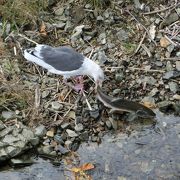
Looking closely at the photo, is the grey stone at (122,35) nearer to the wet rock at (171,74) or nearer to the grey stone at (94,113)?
the wet rock at (171,74)

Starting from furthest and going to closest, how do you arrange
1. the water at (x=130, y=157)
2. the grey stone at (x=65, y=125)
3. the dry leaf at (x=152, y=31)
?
the dry leaf at (x=152, y=31), the grey stone at (x=65, y=125), the water at (x=130, y=157)

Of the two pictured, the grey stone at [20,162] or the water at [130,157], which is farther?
the grey stone at [20,162]

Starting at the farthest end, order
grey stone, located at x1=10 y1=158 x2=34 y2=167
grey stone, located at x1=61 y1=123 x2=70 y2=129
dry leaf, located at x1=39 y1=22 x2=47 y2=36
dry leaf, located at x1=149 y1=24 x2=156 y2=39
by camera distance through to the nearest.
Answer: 1. dry leaf, located at x1=39 y1=22 x2=47 y2=36
2. dry leaf, located at x1=149 y1=24 x2=156 y2=39
3. grey stone, located at x1=61 y1=123 x2=70 y2=129
4. grey stone, located at x1=10 y1=158 x2=34 y2=167

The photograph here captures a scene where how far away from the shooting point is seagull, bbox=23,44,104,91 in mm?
5613

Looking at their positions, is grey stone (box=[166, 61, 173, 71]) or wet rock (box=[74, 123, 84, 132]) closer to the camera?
wet rock (box=[74, 123, 84, 132])

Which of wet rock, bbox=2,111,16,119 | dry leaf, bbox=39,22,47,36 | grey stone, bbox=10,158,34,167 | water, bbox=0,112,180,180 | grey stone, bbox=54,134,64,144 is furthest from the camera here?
dry leaf, bbox=39,22,47,36

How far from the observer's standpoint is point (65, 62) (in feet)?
18.4

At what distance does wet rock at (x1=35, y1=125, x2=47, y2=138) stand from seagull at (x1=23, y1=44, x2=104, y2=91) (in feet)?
2.12

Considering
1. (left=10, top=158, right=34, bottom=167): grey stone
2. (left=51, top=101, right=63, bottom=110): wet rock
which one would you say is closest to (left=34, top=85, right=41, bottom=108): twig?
(left=51, top=101, right=63, bottom=110): wet rock

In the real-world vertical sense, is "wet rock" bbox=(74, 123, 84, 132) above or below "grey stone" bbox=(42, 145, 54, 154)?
above

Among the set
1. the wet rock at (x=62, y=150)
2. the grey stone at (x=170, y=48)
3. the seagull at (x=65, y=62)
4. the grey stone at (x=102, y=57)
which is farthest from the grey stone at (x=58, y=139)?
the grey stone at (x=170, y=48)

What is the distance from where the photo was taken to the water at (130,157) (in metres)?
5.25

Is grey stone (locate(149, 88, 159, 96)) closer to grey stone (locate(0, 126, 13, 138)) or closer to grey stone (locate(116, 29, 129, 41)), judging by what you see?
grey stone (locate(116, 29, 129, 41))

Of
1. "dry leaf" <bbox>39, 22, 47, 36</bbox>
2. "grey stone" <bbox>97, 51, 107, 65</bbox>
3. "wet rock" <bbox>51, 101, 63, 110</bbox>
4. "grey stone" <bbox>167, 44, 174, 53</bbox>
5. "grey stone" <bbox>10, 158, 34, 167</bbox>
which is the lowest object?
"grey stone" <bbox>10, 158, 34, 167</bbox>
